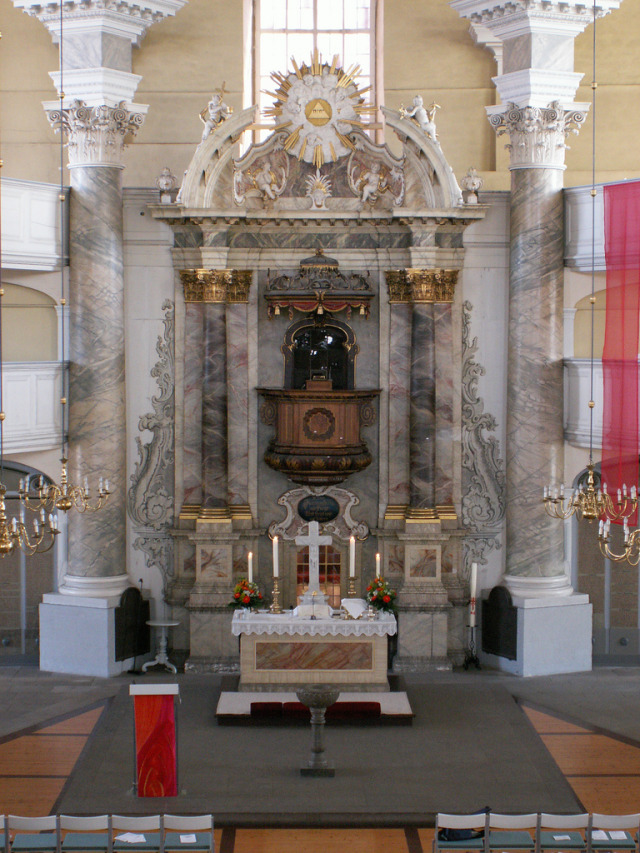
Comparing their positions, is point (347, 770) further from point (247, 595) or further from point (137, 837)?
point (137, 837)

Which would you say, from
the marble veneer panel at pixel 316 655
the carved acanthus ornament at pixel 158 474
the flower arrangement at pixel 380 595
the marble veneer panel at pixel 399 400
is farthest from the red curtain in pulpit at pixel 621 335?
the carved acanthus ornament at pixel 158 474

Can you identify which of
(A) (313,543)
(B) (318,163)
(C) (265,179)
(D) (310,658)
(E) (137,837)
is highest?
(B) (318,163)

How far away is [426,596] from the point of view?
61.7 ft

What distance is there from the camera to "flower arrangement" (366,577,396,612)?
57.1ft

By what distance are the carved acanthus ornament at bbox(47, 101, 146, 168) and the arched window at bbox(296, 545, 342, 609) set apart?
6.67m

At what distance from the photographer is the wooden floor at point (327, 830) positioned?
12742mm

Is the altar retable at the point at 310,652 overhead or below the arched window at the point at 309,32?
below

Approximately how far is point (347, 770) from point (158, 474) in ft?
21.2

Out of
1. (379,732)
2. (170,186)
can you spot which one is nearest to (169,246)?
(170,186)

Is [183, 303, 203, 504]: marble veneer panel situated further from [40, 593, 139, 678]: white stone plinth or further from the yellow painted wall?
the yellow painted wall

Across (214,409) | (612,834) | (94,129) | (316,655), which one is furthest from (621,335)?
(612,834)

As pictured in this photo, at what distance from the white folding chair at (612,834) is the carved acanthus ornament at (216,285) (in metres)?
10.3

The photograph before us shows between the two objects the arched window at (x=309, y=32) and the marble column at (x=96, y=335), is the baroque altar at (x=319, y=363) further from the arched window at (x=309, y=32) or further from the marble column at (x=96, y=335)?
the arched window at (x=309, y=32)

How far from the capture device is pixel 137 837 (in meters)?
11.3
